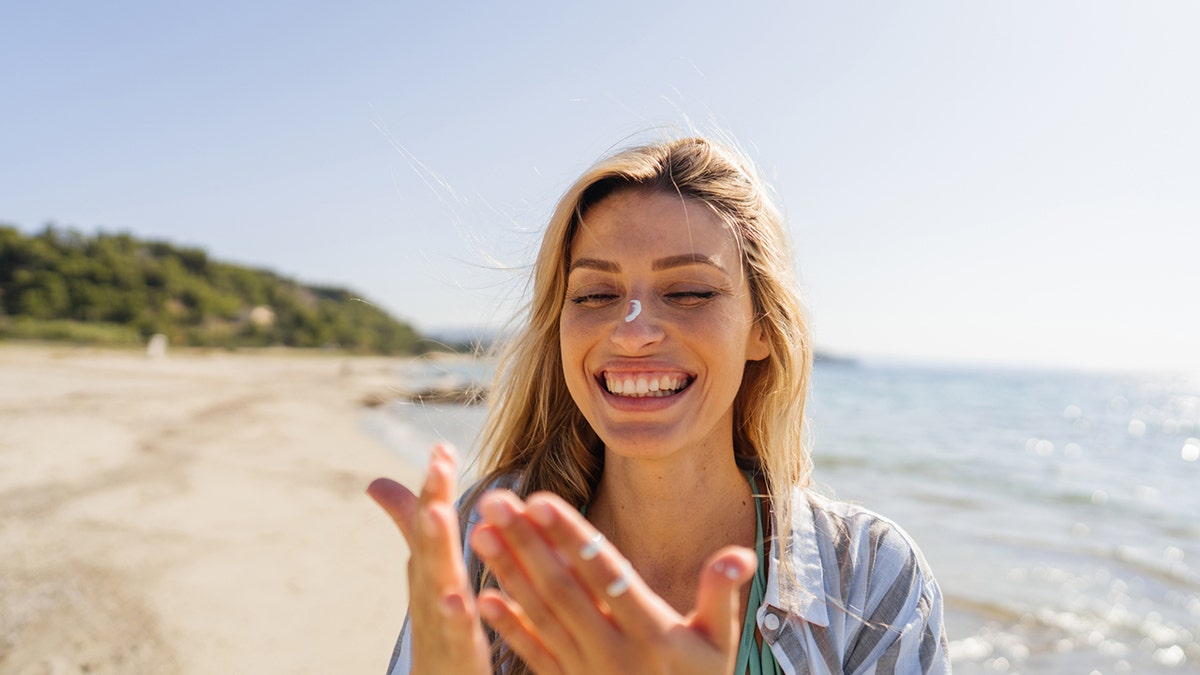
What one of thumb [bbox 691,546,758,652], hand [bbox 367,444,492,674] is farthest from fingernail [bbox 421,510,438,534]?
thumb [bbox 691,546,758,652]

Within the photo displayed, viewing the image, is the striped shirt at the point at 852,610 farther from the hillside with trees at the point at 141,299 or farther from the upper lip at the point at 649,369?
the hillside with trees at the point at 141,299

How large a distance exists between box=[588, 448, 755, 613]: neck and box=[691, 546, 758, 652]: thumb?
1341 millimetres

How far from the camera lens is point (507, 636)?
3.82 ft

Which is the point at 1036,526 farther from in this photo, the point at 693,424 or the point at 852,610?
the point at 693,424

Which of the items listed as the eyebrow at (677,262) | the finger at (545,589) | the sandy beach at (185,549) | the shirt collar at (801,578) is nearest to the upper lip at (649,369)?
the eyebrow at (677,262)

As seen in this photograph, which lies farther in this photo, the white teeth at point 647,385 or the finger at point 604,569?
the white teeth at point 647,385

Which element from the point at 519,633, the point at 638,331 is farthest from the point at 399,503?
the point at 638,331

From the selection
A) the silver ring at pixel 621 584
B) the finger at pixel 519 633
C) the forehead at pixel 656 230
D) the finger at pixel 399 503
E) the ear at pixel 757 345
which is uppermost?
the forehead at pixel 656 230

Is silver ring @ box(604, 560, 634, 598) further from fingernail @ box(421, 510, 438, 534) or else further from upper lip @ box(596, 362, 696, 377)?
upper lip @ box(596, 362, 696, 377)

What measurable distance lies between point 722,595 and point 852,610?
1.33 meters

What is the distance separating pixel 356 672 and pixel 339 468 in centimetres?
639

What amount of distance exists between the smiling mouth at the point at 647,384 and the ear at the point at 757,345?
1.20ft

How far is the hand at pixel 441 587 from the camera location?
43.5 inches

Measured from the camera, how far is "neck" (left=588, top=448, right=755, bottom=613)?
2395mm
